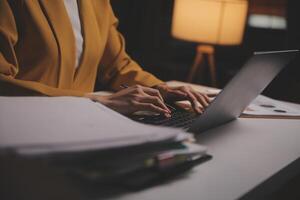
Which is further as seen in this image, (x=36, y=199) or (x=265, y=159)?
(x=265, y=159)

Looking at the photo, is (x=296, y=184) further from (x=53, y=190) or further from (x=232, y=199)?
(x=53, y=190)

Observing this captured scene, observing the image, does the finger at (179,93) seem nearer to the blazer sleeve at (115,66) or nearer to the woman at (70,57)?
the woman at (70,57)

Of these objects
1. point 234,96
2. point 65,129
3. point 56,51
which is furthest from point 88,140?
point 56,51

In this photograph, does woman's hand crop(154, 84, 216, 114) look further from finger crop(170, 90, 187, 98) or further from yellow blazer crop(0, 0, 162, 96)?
yellow blazer crop(0, 0, 162, 96)

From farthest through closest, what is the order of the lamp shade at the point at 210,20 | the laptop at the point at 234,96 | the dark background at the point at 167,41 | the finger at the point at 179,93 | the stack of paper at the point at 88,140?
the dark background at the point at 167,41, the lamp shade at the point at 210,20, the finger at the point at 179,93, the laptop at the point at 234,96, the stack of paper at the point at 88,140

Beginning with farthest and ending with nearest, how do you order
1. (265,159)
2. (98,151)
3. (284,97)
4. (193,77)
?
(193,77)
(284,97)
(265,159)
(98,151)

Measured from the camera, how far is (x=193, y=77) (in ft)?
8.64

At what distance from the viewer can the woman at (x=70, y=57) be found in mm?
941

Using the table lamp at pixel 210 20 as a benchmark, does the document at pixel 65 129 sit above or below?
above

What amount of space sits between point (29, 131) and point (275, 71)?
0.63 m

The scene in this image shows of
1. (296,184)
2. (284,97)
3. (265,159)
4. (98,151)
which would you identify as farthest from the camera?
(284,97)

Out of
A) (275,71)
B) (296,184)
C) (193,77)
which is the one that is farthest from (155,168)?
(193,77)

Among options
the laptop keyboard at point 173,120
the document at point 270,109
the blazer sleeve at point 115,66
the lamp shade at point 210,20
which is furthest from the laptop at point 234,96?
the lamp shade at point 210,20

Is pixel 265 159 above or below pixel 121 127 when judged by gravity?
below
